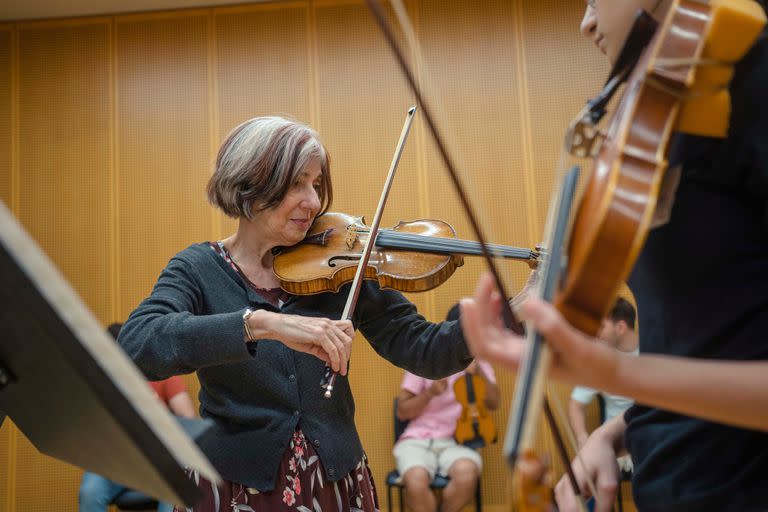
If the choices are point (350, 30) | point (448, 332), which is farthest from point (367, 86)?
point (448, 332)

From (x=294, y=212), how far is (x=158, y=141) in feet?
10.5

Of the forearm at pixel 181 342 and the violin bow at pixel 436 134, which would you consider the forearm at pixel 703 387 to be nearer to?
the violin bow at pixel 436 134

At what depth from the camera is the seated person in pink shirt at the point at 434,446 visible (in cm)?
352

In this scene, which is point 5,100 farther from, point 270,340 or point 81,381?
point 81,381

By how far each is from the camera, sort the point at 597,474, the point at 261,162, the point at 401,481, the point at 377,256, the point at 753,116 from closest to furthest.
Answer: the point at 753,116 → the point at 597,474 → the point at 261,162 → the point at 377,256 → the point at 401,481

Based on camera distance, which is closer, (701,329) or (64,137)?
(701,329)

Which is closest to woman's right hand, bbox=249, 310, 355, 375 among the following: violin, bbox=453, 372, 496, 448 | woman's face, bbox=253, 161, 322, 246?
woman's face, bbox=253, 161, 322, 246

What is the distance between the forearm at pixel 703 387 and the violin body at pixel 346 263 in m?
1.09

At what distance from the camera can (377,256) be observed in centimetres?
181

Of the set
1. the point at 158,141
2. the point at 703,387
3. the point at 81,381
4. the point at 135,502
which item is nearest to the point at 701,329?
the point at 703,387

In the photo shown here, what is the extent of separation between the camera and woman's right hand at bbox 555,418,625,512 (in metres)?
0.98

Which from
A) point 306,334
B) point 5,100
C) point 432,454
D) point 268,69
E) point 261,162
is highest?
point 268,69

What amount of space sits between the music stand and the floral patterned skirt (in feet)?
1.99

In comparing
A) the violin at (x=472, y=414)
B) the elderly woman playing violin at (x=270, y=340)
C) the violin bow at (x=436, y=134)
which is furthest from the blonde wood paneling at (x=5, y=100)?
the violin bow at (x=436, y=134)
